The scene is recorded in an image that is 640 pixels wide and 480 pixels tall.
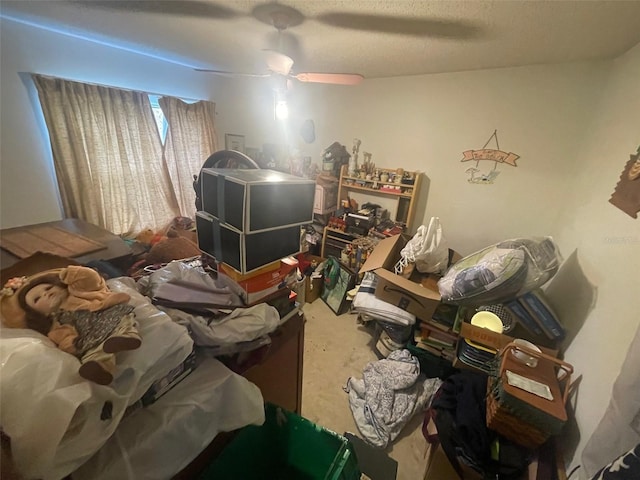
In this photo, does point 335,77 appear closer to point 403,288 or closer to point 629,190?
point 403,288

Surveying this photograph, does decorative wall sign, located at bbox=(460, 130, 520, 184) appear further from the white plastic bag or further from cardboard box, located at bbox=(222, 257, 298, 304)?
cardboard box, located at bbox=(222, 257, 298, 304)

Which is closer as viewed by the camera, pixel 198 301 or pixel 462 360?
pixel 198 301

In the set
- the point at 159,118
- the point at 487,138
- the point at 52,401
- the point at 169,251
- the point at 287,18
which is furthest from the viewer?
the point at 159,118

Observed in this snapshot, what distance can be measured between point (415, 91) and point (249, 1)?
1738mm

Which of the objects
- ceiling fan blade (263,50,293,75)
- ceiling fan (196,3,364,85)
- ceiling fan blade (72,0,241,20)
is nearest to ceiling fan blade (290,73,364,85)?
ceiling fan (196,3,364,85)

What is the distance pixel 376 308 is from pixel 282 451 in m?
1.13

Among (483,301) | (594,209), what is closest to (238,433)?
(483,301)

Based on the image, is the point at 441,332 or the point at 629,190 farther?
the point at 441,332

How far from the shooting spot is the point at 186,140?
2.95 metres

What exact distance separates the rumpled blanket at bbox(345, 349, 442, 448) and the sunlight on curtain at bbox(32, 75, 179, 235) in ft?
8.32

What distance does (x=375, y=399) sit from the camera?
5.27 ft

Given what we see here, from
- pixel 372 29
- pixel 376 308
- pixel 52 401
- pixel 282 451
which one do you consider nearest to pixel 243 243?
pixel 52 401

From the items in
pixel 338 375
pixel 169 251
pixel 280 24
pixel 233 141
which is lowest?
pixel 338 375

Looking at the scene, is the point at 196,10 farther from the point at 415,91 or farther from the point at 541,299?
the point at 541,299
